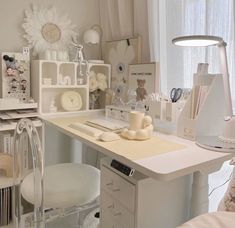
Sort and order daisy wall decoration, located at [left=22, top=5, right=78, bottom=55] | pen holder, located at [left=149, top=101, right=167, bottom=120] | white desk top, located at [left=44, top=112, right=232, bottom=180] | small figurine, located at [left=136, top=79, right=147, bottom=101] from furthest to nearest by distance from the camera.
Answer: daisy wall decoration, located at [left=22, top=5, right=78, bottom=55], small figurine, located at [left=136, top=79, right=147, bottom=101], pen holder, located at [left=149, top=101, right=167, bottom=120], white desk top, located at [left=44, top=112, right=232, bottom=180]

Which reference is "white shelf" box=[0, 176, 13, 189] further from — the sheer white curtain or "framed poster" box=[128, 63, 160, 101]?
the sheer white curtain

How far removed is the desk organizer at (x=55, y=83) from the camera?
1.90m

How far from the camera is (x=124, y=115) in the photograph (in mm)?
1742

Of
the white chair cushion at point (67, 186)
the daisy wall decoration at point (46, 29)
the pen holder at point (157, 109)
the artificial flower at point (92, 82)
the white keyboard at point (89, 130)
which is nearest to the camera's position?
the white chair cushion at point (67, 186)

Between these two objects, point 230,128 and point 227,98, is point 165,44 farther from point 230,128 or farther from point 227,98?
point 230,128

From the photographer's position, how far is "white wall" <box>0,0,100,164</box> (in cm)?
193

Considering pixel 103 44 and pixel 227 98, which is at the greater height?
pixel 103 44

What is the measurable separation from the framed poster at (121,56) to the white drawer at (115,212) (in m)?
1.00

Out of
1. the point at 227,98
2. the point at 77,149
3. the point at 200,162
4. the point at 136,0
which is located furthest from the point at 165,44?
the point at 77,149

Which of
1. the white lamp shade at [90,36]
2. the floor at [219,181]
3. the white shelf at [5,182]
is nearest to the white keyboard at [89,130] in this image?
the white shelf at [5,182]

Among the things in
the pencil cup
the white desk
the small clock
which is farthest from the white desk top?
the small clock

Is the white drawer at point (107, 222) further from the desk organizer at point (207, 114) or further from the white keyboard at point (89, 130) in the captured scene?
the desk organizer at point (207, 114)

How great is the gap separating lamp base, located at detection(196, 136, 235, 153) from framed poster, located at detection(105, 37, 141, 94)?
86cm

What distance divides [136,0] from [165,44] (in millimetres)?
429
